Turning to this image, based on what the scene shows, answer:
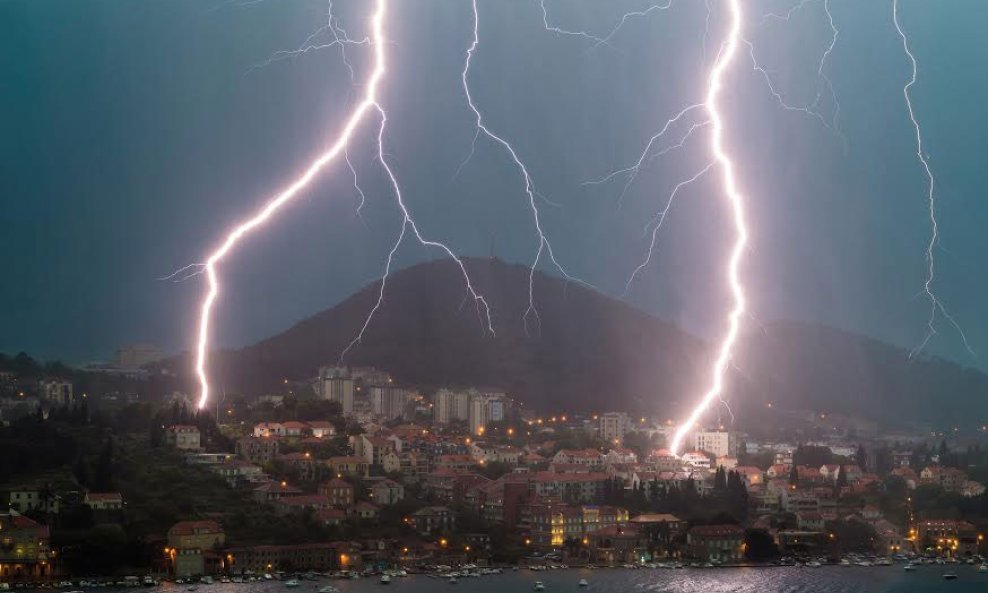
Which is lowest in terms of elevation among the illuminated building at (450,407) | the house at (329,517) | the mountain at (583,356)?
the house at (329,517)

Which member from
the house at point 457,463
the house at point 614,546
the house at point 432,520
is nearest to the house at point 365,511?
the house at point 432,520

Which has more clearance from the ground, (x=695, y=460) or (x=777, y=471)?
(x=695, y=460)

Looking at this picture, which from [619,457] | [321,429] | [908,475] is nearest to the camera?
[321,429]

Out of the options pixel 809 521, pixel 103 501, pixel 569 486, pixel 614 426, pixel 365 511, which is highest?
pixel 614 426

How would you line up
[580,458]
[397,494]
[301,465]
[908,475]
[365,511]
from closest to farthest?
1. [365,511]
2. [397,494]
3. [301,465]
4. [580,458]
5. [908,475]

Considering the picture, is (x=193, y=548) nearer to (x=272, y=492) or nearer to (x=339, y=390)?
(x=272, y=492)

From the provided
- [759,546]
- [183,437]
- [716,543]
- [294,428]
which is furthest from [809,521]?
[183,437]

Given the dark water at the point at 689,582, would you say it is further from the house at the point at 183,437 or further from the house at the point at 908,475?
the house at the point at 908,475

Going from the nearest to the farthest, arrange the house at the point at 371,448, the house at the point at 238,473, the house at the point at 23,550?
the house at the point at 23,550
the house at the point at 238,473
the house at the point at 371,448
